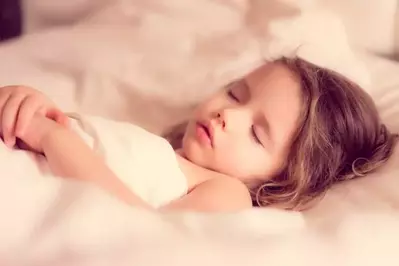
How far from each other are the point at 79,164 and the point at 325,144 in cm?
42

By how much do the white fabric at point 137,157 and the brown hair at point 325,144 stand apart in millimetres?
160

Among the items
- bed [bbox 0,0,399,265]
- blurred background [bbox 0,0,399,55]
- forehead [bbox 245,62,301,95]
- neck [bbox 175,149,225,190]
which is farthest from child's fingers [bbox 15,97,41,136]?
blurred background [bbox 0,0,399,55]

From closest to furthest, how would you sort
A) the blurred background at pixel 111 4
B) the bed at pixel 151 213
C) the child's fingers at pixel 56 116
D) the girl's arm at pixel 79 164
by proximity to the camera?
the bed at pixel 151 213
the girl's arm at pixel 79 164
the child's fingers at pixel 56 116
the blurred background at pixel 111 4

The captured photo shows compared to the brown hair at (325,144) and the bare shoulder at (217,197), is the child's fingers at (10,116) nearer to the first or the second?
the bare shoulder at (217,197)

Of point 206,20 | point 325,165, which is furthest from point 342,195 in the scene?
point 206,20

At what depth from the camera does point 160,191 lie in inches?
35.2

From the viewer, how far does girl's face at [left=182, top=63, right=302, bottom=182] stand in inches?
39.3

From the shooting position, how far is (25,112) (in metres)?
0.84

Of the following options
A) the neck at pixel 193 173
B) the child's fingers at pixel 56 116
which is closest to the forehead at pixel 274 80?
the neck at pixel 193 173

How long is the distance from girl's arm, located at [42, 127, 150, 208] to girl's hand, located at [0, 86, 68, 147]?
0.04m

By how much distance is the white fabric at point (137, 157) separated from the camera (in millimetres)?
872

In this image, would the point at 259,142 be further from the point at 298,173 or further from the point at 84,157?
the point at 84,157

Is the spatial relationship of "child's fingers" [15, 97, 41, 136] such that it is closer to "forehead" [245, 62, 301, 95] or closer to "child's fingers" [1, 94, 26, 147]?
"child's fingers" [1, 94, 26, 147]

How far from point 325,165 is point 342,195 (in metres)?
0.11
